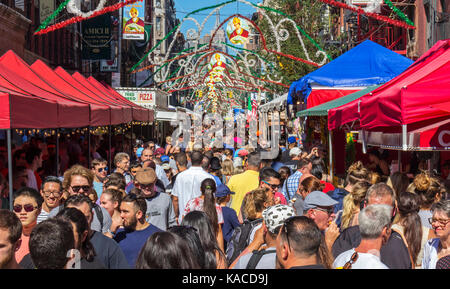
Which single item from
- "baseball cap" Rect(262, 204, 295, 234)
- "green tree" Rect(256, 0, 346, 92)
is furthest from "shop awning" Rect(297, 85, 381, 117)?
"green tree" Rect(256, 0, 346, 92)

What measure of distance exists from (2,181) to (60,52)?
24.3 m

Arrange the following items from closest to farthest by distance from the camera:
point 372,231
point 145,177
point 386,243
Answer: point 372,231 → point 386,243 → point 145,177

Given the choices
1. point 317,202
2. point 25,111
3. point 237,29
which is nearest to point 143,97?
point 237,29

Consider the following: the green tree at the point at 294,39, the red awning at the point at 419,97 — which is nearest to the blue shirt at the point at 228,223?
the red awning at the point at 419,97

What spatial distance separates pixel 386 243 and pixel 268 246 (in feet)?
3.40

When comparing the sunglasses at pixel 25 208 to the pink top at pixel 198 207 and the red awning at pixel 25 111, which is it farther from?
the pink top at pixel 198 207

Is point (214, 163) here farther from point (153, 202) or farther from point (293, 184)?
point (153, 202)

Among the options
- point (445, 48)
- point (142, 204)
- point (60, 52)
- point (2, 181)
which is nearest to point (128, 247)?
point (142, 204)

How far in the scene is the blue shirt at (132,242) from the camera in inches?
226

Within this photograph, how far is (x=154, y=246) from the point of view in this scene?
3836 millimetres

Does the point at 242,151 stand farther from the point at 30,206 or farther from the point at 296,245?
the point at 296,245

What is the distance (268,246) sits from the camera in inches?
193

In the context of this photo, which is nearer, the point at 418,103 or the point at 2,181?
the point at 418,103

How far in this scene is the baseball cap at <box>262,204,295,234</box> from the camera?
15.8 ft
